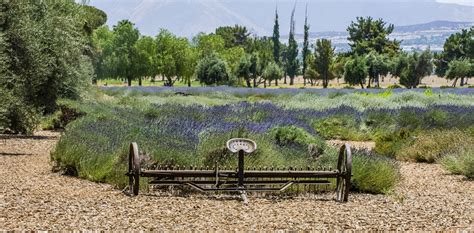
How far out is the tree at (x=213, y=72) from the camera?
7425cm

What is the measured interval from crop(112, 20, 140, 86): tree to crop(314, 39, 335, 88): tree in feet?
74.4

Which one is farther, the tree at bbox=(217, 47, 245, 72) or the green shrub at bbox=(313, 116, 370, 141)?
the tree at bbox=(217, 47, 245, 72)

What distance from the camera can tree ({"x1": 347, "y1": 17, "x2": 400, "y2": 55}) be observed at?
105m

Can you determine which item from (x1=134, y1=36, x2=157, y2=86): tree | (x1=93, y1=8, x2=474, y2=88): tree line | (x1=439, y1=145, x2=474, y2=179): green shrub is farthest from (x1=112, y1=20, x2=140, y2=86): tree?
(x1=439, y1=145, x2=474, y2=179): green shrub

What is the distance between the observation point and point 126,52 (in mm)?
85125

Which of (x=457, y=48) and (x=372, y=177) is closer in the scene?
(x=372, y=177)

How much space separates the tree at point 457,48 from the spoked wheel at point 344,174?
3696 inches

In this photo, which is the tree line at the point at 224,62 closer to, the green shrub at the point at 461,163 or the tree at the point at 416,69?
the tree at the point at 416,69

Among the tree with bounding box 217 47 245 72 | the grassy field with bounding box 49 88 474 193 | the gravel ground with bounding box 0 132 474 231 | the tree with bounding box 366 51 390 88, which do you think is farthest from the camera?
the tree with bounding box 217 47 245 72

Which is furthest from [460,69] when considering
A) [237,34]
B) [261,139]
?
[261,139]

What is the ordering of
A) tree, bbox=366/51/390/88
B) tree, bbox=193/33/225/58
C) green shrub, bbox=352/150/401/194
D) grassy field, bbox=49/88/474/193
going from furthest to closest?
tree, bbox=193/33/225/58
tree, bbox=366/51/390/88
grassy field, bbox=49/88/474/193
green shrub, bbox=352/150/401/194

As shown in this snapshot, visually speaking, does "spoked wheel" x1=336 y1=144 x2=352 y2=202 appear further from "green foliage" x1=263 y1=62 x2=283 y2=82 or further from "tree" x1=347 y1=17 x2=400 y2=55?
"tree" x1=347 y1=17 x2=400 y2=55

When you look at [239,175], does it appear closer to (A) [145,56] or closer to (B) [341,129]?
(B) [341,129]

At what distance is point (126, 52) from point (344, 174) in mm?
76138
